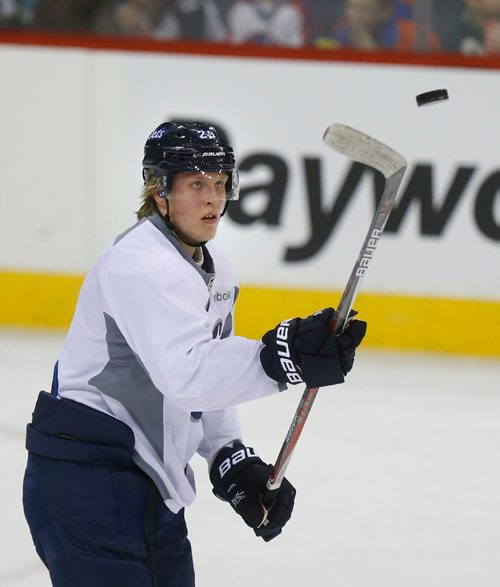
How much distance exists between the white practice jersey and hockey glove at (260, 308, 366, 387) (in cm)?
3

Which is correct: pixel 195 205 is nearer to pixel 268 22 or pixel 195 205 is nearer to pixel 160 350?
pixel 160 350

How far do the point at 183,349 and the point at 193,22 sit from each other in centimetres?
335

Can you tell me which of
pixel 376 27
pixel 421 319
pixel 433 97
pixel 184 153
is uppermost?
pixel 433 97

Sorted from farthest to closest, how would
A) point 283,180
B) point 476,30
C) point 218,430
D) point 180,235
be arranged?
point 283,180 → point 476,30 → point 218,430 → point 180,235

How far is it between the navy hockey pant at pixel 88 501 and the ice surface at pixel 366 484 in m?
0.82

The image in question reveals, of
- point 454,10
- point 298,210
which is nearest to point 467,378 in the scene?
point 298,210

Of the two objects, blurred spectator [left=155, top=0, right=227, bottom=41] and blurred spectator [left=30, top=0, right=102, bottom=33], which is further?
blurred spectator [left=30, top=0, right=102, bottom=33]

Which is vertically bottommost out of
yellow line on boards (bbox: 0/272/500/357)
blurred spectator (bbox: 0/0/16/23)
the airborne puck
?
yellow line on boards (bbox: 0/272/500/357)

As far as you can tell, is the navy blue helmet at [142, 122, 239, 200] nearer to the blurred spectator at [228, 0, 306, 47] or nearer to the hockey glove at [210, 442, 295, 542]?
the hockey glove at [210, 442, 295, 542]

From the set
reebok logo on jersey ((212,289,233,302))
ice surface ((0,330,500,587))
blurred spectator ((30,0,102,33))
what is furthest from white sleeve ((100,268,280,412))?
blurred spectator ((30,0,102,33))

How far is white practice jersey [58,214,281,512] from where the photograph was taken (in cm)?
181

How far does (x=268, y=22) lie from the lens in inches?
193

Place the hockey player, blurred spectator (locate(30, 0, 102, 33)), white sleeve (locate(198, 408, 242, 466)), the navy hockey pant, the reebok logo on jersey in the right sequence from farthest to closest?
blurred spectator (locate(30, 0, 102, 33)) → white sleeve (locate(198, 408, 242, 466)) → the reebok logo on jersey → the navy hockey pant → the hockey player

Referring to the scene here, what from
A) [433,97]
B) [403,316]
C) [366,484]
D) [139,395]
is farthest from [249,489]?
[403,316]
